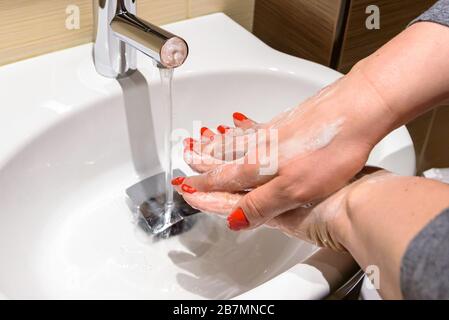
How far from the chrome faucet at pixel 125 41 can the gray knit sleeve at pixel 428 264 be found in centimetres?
31

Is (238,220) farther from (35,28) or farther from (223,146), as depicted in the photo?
(35,28)

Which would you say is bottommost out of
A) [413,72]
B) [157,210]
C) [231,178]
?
[157,210]

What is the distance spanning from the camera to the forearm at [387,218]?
15.9 inches

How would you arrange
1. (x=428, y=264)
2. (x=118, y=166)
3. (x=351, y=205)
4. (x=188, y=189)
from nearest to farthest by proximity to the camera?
(x=428, y=264)
(x=351, y=205)
(x=188, y=189)
(x=118, y=166)

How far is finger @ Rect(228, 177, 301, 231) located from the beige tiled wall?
323mm

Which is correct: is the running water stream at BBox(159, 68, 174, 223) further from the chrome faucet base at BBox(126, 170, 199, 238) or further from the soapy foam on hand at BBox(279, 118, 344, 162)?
the soapy foam on hand at BBox(279, 118, 344, 162)

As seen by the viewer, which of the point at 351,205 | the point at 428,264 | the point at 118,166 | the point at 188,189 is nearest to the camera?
the point at 428,264

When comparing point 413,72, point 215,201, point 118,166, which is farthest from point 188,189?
point 413,72

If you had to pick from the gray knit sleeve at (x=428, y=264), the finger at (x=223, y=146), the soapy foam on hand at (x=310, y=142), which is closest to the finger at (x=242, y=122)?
the finger at (x=223, y=146)

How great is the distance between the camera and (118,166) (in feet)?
2.39

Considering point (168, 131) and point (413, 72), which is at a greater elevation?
point (413, 72)

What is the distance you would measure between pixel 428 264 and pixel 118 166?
1.48 feet

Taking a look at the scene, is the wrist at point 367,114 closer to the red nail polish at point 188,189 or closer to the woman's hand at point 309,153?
the woman's hand at point 309,153
